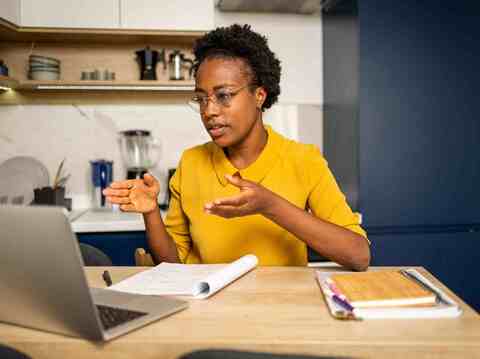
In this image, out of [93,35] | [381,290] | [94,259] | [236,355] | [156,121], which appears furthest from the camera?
[156,121]

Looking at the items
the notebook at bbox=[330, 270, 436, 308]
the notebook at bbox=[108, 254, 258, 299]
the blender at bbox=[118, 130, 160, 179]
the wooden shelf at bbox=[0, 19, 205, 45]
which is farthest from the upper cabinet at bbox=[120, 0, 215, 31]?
the notebook at bbox=[330, 270, 436, 308]

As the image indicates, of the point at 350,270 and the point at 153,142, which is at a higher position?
the point at 153,142

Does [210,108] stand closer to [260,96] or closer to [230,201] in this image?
[260,96]

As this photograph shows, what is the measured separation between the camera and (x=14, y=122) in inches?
109

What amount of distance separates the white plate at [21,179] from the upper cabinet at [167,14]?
822mm

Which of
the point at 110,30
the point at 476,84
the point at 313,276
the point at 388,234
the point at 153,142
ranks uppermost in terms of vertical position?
the point at 110,30

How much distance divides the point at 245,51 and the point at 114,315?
32.7 inches

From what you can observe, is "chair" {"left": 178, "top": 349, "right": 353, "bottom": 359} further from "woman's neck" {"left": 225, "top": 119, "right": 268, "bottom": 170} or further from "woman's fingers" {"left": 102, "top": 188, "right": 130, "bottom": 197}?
"woman's neck" {"left": 225, "top": 119, "right": 268, "bottom": 170}

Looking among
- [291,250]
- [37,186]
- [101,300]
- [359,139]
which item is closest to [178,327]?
[101,300]

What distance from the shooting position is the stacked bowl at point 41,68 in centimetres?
258

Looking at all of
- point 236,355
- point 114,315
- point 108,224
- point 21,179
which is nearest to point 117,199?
point 114,315

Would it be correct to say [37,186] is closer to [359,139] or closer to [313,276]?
[359,139]

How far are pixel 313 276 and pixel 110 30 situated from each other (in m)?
1.90

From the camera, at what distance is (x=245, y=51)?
1383 millimetres
